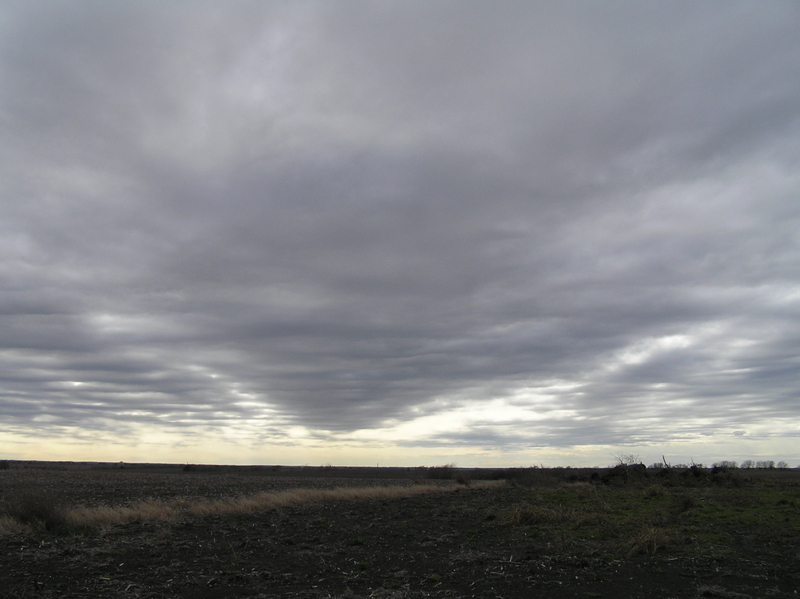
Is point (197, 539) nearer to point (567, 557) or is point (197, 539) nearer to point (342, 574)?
point (342, 574)

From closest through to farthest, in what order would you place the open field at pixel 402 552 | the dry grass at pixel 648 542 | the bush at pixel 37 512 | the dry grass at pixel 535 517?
the open field at pixel 402 552 → the dry grass at pixel 648 542 → the bush at pixel 37 512 → the dry grass at pixel 535 517

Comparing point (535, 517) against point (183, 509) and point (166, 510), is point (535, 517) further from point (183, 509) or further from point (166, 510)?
point (183, 509)

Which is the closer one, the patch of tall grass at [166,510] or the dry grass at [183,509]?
the patch of tall grass at [166,510]

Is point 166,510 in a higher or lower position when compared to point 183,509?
higher

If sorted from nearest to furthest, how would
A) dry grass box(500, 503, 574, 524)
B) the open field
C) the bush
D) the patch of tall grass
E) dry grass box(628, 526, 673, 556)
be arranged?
the open field, dry grass box(628, 526, 673, 556), the bush, the patch of tall grass, dry grass box(500, 503, 574, 524)

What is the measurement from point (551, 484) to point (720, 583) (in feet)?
149

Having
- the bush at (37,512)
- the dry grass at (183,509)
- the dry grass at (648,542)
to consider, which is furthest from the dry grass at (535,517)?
the bush at (37,512)

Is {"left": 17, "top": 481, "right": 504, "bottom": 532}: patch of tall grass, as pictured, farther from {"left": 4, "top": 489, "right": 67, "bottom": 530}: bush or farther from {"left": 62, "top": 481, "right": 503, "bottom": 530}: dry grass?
{"left": 4, "top": 489, "right": 67, "bottom": 530}: bush

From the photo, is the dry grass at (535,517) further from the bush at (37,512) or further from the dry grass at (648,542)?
the bush at (37,512)

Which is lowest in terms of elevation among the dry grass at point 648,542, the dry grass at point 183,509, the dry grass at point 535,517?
the dry grass at point 183,509

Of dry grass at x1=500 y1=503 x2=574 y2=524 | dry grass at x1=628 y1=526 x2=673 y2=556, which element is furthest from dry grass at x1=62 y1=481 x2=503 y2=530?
dry grass at x1=628 y1=526 x2=673 y2=556

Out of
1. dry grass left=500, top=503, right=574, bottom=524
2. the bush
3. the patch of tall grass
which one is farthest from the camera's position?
dry grass left=500, top=503, right=574, bottom=524

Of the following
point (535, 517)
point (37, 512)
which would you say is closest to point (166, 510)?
point (37, 512)

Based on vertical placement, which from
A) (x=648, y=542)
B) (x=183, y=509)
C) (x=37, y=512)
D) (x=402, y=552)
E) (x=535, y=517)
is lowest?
(x=183, y=509)
